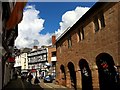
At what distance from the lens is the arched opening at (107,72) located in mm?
20172

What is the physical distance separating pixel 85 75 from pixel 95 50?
14.6 ft

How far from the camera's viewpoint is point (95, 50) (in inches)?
891

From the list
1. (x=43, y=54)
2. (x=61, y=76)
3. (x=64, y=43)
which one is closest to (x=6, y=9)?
(x=64, y=43)

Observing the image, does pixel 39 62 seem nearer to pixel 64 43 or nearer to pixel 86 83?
pixel 64 43

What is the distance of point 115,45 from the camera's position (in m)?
18.8

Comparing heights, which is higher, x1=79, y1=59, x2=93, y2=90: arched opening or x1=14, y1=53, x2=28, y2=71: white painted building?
x1=14, y1=53, x2=28, y2=71: white painted building

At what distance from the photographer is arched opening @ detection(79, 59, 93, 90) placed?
83.8 ft

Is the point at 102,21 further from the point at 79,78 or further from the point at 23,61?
the point at 23,61

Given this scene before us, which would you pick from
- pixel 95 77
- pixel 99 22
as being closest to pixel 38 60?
pixel 95 77

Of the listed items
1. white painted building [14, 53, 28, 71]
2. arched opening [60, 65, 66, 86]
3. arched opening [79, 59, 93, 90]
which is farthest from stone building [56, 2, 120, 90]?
white painted building [14, 53, 28, 71]

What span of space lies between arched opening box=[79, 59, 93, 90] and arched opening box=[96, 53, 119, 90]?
8.25 feet

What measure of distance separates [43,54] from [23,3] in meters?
69.7

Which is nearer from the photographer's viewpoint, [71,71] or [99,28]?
[99,28]

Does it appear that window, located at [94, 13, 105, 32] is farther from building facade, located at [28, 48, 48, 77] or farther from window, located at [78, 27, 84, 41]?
building facade, located at [28, 48, 48, 77]
